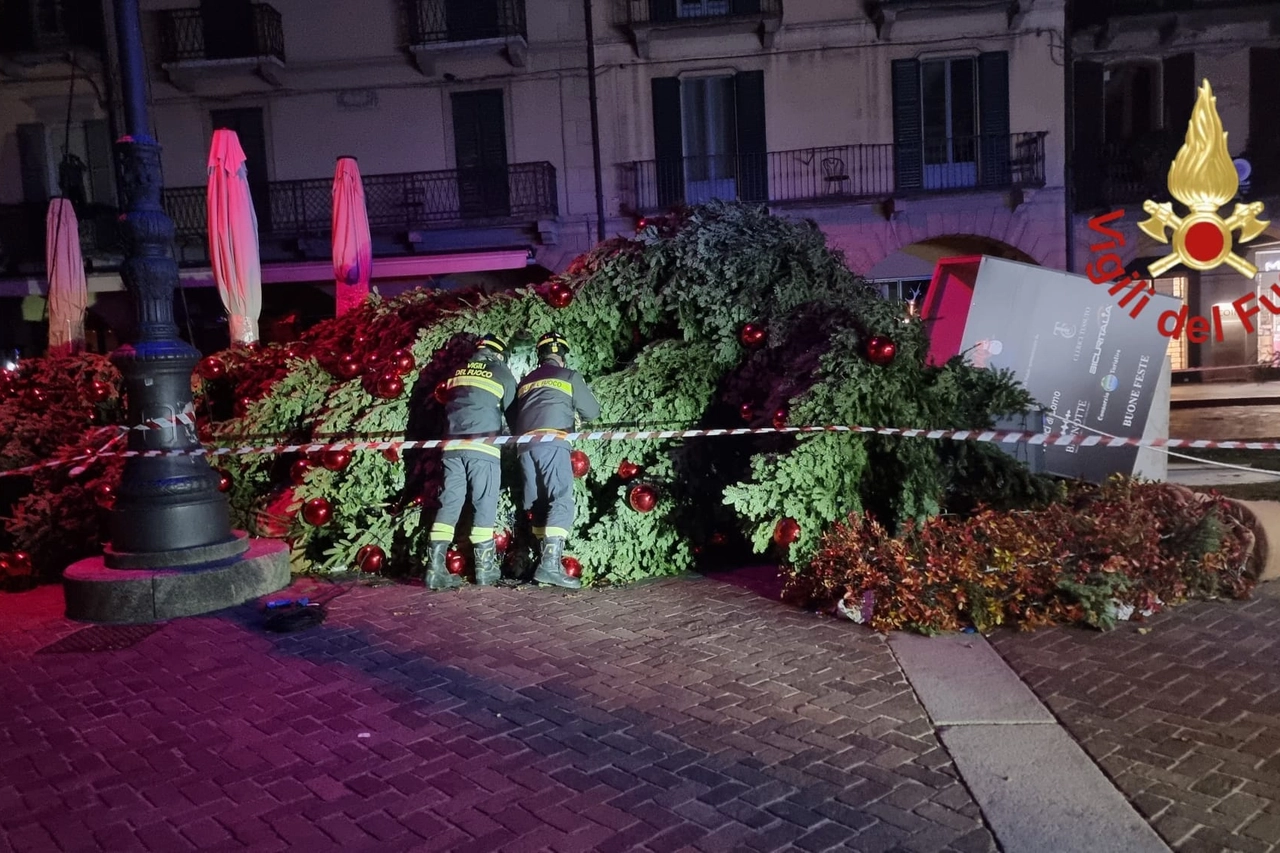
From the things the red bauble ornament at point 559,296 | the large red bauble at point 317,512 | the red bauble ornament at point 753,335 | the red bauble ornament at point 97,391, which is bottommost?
the large red bauble at point 317,512

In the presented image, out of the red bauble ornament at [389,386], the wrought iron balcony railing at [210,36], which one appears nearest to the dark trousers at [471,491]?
the red bauble ornament at [389,386]

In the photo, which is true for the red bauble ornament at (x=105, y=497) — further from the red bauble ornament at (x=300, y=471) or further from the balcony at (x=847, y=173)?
the balcony at (x=847, y=173)

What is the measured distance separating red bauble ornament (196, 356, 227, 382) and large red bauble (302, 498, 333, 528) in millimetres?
2107

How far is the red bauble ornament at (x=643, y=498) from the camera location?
6184 mm

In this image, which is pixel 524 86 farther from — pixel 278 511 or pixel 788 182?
pixel 278 511

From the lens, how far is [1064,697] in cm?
400

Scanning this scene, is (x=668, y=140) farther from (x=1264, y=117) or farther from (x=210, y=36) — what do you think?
(x=1264, y=117)

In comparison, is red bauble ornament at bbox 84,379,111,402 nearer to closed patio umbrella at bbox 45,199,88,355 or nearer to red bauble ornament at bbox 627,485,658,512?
red bauble ornament at bbox 627,485,658,512

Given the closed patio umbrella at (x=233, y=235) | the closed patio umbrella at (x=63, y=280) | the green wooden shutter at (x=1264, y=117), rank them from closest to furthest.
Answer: the closed patio umbrella at (x=233, y=235)
the closed patio umbrella at (x=63, y=280)
the green wooden shutter at (x=1264, y=117)

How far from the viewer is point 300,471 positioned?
6.77 metres

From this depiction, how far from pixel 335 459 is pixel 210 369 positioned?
7.21ft

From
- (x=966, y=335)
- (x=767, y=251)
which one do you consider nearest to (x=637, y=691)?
(x=767, y=251)

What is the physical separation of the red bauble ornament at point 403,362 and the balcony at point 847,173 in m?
13.6

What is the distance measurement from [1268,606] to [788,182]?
15.8m
